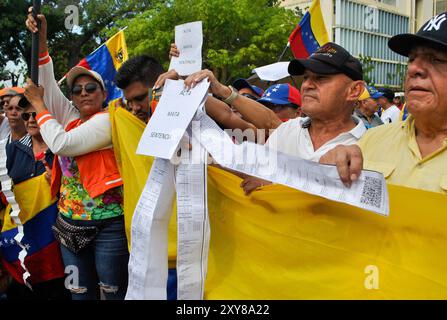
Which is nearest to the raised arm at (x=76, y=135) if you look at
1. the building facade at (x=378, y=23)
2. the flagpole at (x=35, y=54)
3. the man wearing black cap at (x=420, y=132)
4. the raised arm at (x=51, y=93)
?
the flagpole at (x=35, y=54)

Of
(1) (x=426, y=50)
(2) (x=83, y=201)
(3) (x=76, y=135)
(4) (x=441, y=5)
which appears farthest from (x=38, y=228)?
(4) (x=441, y=5)

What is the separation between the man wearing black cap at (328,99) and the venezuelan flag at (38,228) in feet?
6.47

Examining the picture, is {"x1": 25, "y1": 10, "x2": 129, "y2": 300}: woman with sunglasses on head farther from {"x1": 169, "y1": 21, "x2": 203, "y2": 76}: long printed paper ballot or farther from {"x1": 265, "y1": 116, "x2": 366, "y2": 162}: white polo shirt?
{"x1": 265, "y1": 116, "x2": 366, "y2": 162}: white polo shirt

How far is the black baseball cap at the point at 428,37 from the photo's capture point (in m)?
1.75

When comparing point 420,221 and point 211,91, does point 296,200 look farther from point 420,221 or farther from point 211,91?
point 211,91

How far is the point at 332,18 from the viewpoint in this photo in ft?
133

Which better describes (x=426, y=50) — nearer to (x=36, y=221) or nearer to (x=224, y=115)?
(x=224, y=115)

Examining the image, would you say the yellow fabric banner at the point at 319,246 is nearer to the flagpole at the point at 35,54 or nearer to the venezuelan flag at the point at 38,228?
the flagpole at the point at 35,54

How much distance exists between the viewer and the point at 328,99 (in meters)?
2.28

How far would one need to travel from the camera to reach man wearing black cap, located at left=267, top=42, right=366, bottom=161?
2256mm

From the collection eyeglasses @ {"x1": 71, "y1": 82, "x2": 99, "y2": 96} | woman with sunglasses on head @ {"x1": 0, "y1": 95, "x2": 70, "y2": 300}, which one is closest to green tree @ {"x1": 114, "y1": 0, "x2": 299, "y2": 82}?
woman with sunglasses on head @ {"x1": 0, "y1": 95, "x2": 70, "y2": 300}

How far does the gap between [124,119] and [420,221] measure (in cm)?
169

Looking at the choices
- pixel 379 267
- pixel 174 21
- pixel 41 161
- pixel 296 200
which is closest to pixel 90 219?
pixel 41 161

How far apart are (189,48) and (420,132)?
1.12 metres
